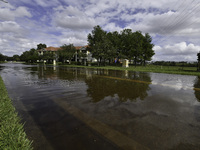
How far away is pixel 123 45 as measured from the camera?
140 ft

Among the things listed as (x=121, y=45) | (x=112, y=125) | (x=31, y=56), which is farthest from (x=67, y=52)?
(x=112, y=125)

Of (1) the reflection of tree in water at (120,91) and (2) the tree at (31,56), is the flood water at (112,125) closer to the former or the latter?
(1) the reflection of tree in water at (120,91)

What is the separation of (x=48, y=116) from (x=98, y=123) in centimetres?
168

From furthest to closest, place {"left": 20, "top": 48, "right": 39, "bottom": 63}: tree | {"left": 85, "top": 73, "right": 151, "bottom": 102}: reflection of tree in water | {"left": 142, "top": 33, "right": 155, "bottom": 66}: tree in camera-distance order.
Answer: {"left": 20, "top": 48, "right": 39, "bottom": 63}: tree
{"left": 142, "top": 33, "right": 155, "bottom": 66}: tree
{"left": 85, "top": 73, "right": 151, "bottom": 102}: reflection of tree in water

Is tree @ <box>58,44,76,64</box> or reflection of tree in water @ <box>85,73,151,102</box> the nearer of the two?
reflection of tree in water @ <box>85,73,151,102</box>

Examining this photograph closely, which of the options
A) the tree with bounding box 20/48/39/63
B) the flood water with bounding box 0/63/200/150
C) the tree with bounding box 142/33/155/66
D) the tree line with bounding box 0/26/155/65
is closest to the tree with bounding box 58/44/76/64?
the tree line with bounding box 0/26/155/65

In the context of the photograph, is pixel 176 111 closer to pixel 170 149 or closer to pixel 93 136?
pixel 170 149

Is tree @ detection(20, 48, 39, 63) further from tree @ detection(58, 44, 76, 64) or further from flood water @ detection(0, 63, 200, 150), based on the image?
flood water @ detection(0, 63, 200, 150)

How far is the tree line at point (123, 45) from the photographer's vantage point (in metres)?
36.2

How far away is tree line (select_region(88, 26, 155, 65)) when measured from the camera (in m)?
36.2

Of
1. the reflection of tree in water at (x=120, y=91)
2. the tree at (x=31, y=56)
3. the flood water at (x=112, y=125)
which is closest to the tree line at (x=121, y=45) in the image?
the reflection of tree in water at (x=120, y=91)

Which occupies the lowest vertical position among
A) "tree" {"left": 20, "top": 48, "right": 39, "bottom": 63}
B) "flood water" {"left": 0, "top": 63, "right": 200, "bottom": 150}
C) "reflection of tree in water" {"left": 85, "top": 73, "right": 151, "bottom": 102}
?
"flood water" {"left": 0, "top": 63, "right": 200, "bottom": 150}

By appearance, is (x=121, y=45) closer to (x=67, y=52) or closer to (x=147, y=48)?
(x=147, y=48)

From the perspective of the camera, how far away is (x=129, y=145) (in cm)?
238
